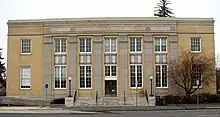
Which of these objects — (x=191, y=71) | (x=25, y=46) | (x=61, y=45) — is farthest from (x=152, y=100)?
(x=25, y=46)

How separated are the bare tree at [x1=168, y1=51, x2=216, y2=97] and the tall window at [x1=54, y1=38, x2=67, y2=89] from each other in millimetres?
14487

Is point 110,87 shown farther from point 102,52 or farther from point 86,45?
point 86,45

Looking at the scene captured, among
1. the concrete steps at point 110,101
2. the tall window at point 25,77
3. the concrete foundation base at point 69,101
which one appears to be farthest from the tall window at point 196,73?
the tall window at point 25,77

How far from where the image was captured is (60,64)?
174 ft

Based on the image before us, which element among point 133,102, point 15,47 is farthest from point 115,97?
point 15,47

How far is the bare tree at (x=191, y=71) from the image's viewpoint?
49969mm

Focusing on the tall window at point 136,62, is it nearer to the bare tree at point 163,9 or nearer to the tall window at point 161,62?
the tall window at point 161,62

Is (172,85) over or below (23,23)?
below

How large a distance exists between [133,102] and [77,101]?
6.98 meters

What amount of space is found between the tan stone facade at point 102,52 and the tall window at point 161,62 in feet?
0.96

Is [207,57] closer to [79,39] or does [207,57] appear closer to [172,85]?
[172,85]

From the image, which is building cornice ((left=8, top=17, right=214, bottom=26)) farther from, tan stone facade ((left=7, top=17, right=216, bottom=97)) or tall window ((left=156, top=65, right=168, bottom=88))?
tall window ((left=156, top=65, right=168, bottom=88))

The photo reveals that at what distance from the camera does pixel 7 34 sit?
5459cm

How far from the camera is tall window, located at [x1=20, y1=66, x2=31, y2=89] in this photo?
176 feet
